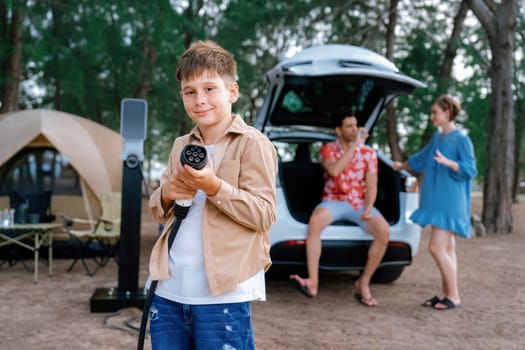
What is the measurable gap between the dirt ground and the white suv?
40cm

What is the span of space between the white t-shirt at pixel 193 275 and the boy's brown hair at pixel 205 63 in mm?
235

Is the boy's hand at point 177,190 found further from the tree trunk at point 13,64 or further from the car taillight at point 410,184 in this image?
the tree trunk at point 13,64

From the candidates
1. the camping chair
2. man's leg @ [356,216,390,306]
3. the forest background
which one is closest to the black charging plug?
man's leg @ [356,216,390,306]

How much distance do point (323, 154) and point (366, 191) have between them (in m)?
0.50

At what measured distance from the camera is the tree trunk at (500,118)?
9984 millimetres

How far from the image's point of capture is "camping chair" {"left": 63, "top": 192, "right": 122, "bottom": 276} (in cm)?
612

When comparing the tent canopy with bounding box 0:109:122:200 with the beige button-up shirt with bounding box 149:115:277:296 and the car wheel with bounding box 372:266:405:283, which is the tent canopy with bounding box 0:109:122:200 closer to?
the car wheel with bounding box 372:266:405:283

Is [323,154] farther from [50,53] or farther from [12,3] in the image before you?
[50,53]

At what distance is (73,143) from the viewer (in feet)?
23.7

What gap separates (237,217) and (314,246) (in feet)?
9.44

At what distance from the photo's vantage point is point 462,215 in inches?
172

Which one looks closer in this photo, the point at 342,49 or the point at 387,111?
the point at 342,49

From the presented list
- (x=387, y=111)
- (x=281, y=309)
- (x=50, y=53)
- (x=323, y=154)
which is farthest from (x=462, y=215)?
(x=387, y=111)

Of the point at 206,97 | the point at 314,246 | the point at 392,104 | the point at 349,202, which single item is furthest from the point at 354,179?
the point at 392,104
